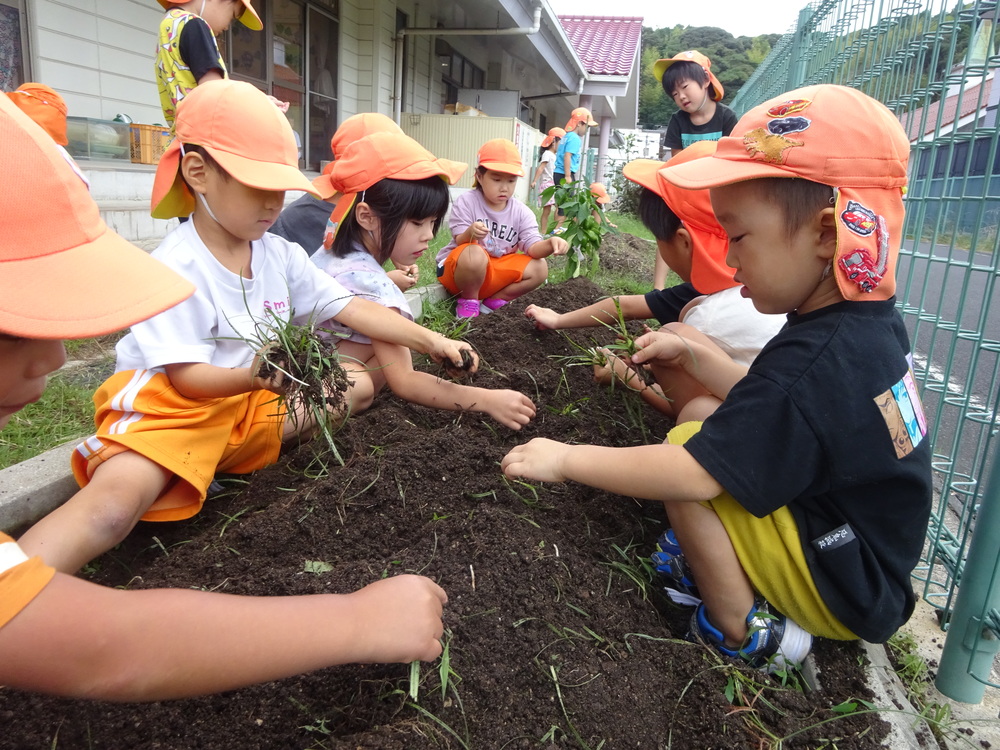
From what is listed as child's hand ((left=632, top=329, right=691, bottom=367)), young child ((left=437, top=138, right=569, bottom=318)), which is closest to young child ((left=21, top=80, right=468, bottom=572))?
child's hand ((left=632, top=329, right=691, bottom=367))

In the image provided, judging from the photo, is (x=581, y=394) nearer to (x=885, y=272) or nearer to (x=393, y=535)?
(x=393, y=535)

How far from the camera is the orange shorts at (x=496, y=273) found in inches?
192

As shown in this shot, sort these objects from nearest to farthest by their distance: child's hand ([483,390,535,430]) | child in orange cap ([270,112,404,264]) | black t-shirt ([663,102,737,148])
Result: 1. child's hand ([483,390,535,430])
2. child in orange cap ([270,112,404,264])
3. black t-shirt ([663,102,737,148])

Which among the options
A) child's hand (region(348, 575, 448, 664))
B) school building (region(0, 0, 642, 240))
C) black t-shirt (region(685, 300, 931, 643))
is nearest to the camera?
child's hand (region(348, 575, 448, 664))

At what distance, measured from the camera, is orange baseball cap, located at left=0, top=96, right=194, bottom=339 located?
854 millimetres

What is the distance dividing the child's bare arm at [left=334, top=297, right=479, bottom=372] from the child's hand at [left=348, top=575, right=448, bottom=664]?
4.62ft

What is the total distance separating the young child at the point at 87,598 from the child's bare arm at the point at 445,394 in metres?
1.40

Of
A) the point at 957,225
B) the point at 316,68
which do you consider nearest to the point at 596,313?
the point at 957,225

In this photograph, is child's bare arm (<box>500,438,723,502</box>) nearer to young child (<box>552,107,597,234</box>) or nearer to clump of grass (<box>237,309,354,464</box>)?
clump of grass (<box>237,309,354,464</box>)

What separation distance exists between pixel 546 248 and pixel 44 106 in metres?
3.25

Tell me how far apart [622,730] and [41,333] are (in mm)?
1239

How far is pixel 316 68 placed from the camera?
9.05 metres

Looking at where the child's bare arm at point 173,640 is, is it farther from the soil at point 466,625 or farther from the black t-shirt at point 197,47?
the black t-shirt at point 197,47

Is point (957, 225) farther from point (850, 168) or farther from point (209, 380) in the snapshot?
point (209, 380)
